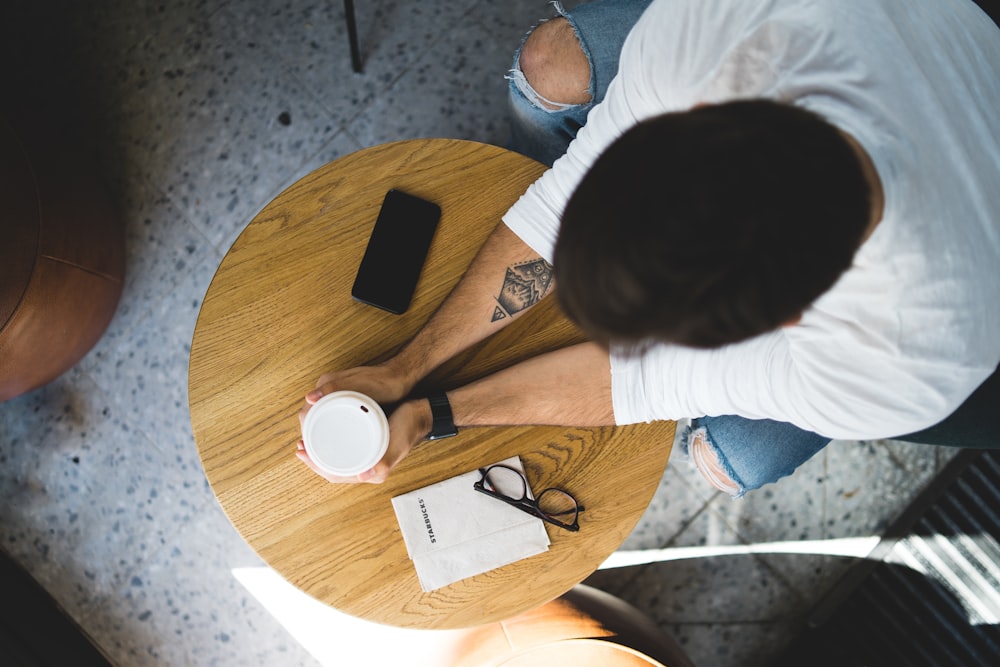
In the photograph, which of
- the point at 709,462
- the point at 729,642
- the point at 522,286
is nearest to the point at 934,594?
the point at 729,642

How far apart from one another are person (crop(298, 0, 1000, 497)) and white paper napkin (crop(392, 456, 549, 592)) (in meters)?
0.11

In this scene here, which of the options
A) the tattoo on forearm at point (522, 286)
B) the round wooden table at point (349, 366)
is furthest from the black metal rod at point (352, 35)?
the tattoo on forearm at point (522, 286)

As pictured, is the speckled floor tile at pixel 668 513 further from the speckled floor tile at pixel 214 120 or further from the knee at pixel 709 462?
the speckled floor tile at pixel 214 120

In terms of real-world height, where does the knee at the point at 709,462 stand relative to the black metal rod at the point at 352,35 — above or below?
below

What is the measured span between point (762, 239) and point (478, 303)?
56 cm

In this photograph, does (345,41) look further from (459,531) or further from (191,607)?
(191,607)

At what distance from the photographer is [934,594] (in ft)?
5.43

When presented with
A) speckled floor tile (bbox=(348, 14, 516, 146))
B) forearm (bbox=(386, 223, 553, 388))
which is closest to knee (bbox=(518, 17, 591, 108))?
forearm (bbox=(386, 223, 553, 388))

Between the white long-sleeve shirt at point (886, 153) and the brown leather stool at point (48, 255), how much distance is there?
1.19 metres

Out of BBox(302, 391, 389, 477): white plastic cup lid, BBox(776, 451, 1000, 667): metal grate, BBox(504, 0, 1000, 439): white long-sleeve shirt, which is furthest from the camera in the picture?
BBox(776, 451, 1000, 667): metal grate

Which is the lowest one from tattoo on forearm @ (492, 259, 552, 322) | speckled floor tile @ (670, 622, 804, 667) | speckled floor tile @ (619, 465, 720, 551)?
speckled floor tile @ (670, 622, 804, 667)

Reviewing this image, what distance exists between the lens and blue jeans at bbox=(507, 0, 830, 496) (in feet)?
4.18

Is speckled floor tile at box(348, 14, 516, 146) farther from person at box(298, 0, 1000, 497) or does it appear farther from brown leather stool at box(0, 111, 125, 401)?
person at box(298, 0, 1000, 497)

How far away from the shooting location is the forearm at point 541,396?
3.70 ft
